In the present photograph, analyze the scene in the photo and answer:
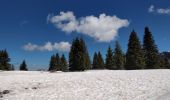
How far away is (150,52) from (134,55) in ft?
14.1

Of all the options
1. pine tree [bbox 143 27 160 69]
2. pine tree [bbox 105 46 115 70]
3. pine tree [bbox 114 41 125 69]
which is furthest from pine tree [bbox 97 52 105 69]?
pine tree [bbox 143 27 160 69]

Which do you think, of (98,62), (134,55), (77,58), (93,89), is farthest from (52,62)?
(93,89)

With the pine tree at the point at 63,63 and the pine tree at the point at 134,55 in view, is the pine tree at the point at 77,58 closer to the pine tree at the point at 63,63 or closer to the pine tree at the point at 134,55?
the pine tree at the point at 134,55

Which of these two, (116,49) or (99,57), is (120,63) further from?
(99,57)

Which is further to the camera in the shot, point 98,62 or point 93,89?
point 98,62

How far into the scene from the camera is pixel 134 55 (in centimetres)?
6981

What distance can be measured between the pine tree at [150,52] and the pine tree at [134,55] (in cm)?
134

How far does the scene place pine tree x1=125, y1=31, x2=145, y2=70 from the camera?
68.9 meters

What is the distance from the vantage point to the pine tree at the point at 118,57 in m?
88.4

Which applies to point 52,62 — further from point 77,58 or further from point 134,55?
point 134,55

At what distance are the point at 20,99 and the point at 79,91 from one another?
4608mm

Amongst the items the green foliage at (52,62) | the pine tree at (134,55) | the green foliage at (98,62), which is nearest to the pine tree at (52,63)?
the green foliage at (52,62)

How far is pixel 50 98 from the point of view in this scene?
1898 cm


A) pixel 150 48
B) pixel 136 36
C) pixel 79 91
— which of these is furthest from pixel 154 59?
pixel 79 91
